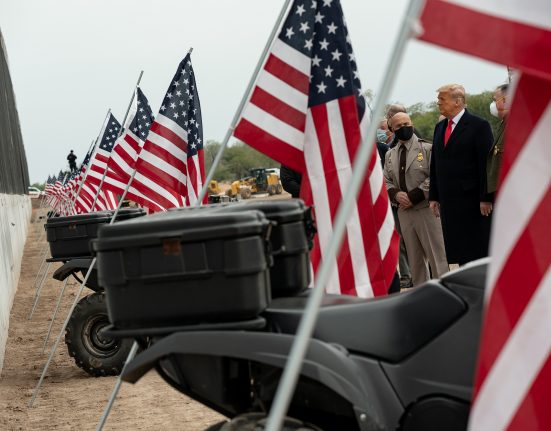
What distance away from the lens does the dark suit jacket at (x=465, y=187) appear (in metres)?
9.10

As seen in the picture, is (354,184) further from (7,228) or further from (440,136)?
(7,228)

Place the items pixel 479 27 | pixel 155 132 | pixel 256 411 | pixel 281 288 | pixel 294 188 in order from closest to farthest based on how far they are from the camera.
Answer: pixel 479 27, pixel 256 411, pixel 281 288, pixel 155 132, pixel 294 188

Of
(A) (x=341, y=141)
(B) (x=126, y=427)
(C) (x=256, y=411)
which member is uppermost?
(A) (x=341, y=141)

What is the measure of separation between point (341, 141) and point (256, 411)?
97.8 inches

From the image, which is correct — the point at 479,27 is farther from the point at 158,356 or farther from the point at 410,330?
the point at 158,356

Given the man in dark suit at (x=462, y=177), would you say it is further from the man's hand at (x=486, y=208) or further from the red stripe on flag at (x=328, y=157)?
the red stripe on flag at (x=328, y=157)

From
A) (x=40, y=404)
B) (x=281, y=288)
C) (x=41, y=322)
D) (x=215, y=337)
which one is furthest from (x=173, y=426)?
(x=41, y=322)

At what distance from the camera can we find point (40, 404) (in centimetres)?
899

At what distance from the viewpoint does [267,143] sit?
6121 mm

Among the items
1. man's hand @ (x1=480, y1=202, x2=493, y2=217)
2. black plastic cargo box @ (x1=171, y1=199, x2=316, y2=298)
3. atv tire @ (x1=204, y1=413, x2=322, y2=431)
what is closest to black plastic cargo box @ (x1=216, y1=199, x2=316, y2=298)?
black plastic cargo box @ (x1=171, y1=199, x2=316, y2=298)

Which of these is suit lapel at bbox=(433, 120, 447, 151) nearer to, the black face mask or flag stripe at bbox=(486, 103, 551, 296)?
the black face mask

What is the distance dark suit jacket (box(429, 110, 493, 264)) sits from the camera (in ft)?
29.9

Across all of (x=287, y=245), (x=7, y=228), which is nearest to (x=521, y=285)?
(x=287, y=245)

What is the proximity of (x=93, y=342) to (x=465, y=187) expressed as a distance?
341 cm
